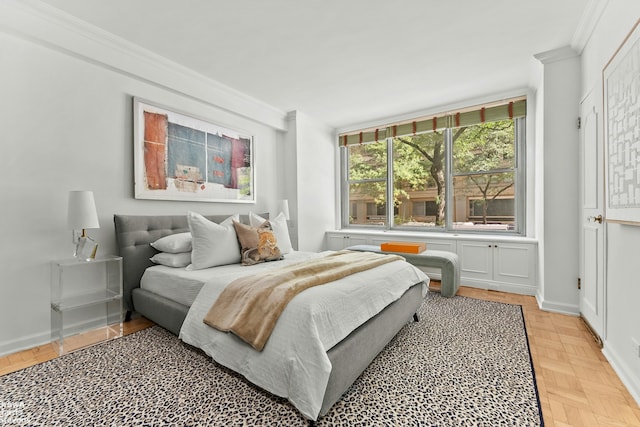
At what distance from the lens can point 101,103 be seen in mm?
2680

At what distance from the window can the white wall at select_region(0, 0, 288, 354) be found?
3433 mm

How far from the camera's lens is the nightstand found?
2311 mm

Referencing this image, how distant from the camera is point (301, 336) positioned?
147cm

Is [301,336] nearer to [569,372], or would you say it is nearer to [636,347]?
[569,372]

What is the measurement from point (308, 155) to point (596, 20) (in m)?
3.53

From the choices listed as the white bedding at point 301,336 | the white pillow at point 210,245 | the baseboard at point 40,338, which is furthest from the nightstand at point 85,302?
the white bedding at point 301,336

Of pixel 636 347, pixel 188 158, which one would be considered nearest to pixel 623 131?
pixel 636 347

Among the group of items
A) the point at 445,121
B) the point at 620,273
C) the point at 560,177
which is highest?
the point at 445,121

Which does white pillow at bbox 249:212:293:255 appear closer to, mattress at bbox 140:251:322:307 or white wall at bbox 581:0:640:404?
mattress at bbox 140:251:322:307

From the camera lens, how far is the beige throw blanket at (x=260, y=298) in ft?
5.23

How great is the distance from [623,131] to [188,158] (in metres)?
3.67

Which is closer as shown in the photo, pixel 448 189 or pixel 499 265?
pixel 499 265

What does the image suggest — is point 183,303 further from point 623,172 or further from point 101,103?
point 623,172

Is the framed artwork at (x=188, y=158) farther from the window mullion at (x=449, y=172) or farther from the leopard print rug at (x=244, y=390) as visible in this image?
the window mullion at (x=449, y=172)
